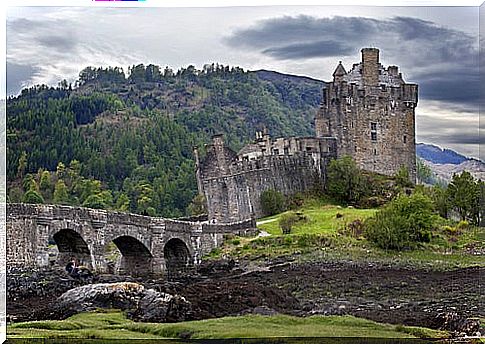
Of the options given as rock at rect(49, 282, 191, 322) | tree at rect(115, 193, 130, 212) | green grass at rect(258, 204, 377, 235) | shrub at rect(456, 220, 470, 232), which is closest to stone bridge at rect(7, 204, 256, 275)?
green grass at rect(258, 204, 377, 235)

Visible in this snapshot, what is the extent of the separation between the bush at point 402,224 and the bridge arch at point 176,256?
10.0ft

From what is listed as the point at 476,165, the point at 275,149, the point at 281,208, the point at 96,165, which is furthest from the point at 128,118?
the point at 476,165

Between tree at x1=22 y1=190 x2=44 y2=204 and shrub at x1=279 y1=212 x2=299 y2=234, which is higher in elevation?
tree at x1=22 y1=190 x2=44 y2=204

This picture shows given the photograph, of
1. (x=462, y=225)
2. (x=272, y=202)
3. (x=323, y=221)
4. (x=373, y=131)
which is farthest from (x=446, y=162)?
(x=373, y=131)

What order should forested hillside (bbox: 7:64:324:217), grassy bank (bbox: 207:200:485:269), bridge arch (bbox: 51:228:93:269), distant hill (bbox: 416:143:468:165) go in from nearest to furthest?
distant hill (bbox: 416:143:468:165) < grassy bank (bbox: 207:200:485:269) < bridge arch (bbox: 51:228:93:269) < forested hillside (bbox: 7:64:324:217)

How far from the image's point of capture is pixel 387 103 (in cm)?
1778

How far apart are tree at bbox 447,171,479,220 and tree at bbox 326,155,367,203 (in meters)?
1.53

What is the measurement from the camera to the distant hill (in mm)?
13742

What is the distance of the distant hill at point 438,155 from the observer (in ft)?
45.1

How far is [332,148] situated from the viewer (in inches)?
676

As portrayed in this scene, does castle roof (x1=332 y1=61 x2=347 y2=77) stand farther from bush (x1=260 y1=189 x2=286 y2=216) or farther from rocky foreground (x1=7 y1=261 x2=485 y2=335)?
rocky foreground (x1=7 y1=261 x2=485 y2=335)

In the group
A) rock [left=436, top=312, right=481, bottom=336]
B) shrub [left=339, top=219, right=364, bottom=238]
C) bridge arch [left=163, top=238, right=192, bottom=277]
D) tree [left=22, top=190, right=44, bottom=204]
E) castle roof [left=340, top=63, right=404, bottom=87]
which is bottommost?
rock [left=436, top=312, right=481, bottom=336]

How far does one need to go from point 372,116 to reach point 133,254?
4.88 m

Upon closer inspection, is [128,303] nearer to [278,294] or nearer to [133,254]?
[278,294]
